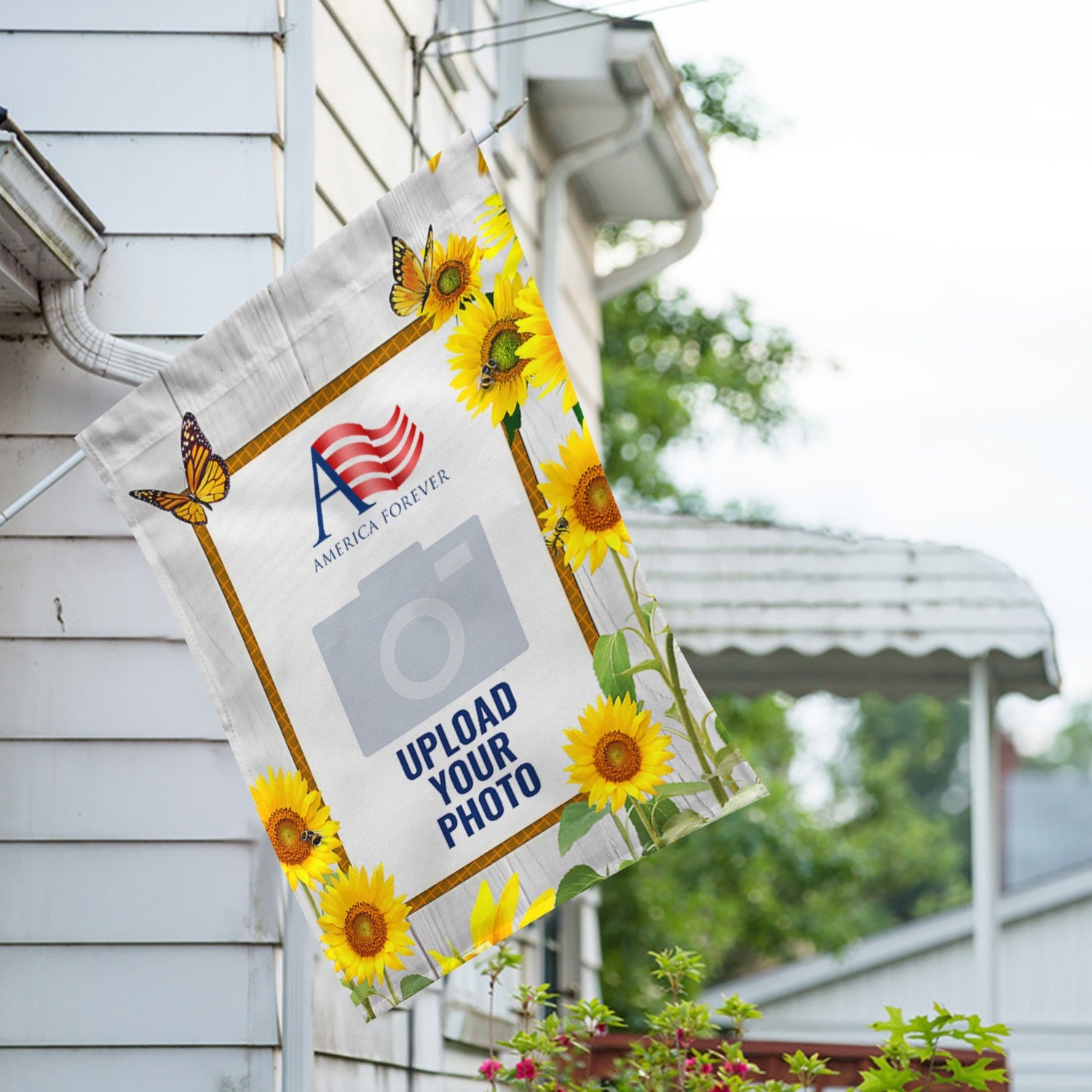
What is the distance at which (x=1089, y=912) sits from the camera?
58.4 feet

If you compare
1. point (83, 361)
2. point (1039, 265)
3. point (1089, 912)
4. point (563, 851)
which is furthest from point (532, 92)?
point (1039, 265)

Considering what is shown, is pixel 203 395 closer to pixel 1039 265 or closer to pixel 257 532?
pixel 257 532

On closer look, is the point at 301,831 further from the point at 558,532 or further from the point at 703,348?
the point at 703,348

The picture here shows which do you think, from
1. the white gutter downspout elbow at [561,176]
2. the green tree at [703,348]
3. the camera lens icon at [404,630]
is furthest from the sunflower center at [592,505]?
the green tree at [703,348]

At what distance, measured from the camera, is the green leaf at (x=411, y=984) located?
2791mm

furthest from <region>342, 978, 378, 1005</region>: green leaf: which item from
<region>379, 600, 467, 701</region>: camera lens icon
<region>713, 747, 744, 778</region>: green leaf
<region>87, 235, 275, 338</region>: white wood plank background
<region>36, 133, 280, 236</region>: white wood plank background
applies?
<region>36, 133, 280, 236</region>: white wood plank background

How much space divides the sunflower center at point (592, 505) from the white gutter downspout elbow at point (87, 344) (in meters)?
1.16

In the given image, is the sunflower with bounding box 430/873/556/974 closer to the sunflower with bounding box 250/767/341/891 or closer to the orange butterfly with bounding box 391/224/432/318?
the sunflower with bounding box 250/767/341/891

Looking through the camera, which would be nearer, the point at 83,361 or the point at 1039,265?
the point at 83,361

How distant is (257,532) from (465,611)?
45 centimetres

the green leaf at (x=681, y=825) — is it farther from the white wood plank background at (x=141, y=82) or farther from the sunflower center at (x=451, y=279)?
the white wood plank background at (x=141, y=82)

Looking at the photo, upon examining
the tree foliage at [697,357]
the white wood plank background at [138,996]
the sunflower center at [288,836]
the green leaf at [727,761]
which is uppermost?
the tree foliage at [697,357]

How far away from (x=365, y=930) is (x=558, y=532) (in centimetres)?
80

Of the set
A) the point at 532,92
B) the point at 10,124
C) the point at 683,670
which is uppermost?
the point at 532,92
